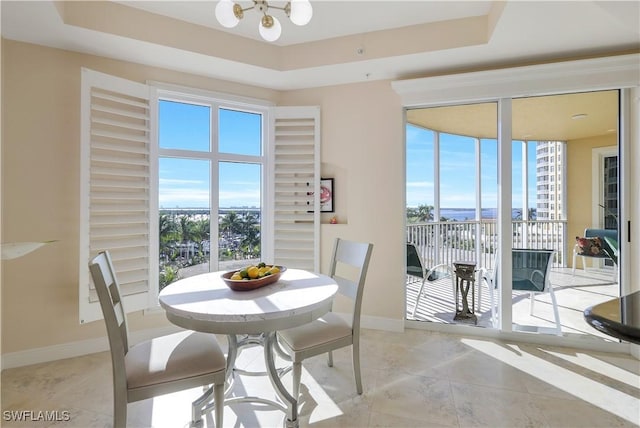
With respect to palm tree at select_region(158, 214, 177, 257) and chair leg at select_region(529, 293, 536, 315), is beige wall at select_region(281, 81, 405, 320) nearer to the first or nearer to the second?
chair leg at select_region(529, 293, 536, 315)

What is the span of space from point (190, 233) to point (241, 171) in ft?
2.75

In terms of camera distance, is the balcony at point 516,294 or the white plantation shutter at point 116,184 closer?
the white plantation shutter at point 116,184

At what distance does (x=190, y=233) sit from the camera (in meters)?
3.19

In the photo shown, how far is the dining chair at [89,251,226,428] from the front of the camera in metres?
1.44

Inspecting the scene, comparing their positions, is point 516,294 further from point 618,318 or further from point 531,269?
point 618,318

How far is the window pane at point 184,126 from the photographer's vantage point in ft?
9.98

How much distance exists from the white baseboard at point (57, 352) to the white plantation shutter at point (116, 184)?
328 millimetres

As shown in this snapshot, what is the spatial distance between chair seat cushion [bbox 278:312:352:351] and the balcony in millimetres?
1446

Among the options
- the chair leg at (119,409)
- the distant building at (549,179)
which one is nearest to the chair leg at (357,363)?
the chair leg at (119,409)

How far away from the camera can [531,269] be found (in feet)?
9.70

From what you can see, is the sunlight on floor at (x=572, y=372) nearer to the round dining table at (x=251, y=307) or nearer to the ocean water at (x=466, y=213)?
the ocean water at (x=466, y=213)

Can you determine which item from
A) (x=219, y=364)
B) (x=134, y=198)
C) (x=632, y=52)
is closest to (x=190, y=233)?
(x=134, y=198)

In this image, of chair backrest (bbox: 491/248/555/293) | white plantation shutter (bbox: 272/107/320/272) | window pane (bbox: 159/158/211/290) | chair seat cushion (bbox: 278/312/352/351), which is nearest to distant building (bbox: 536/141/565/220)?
chair backrest (bbox: 491/248/555/293)

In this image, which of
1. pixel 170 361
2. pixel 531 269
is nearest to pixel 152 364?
pixel 170 361
